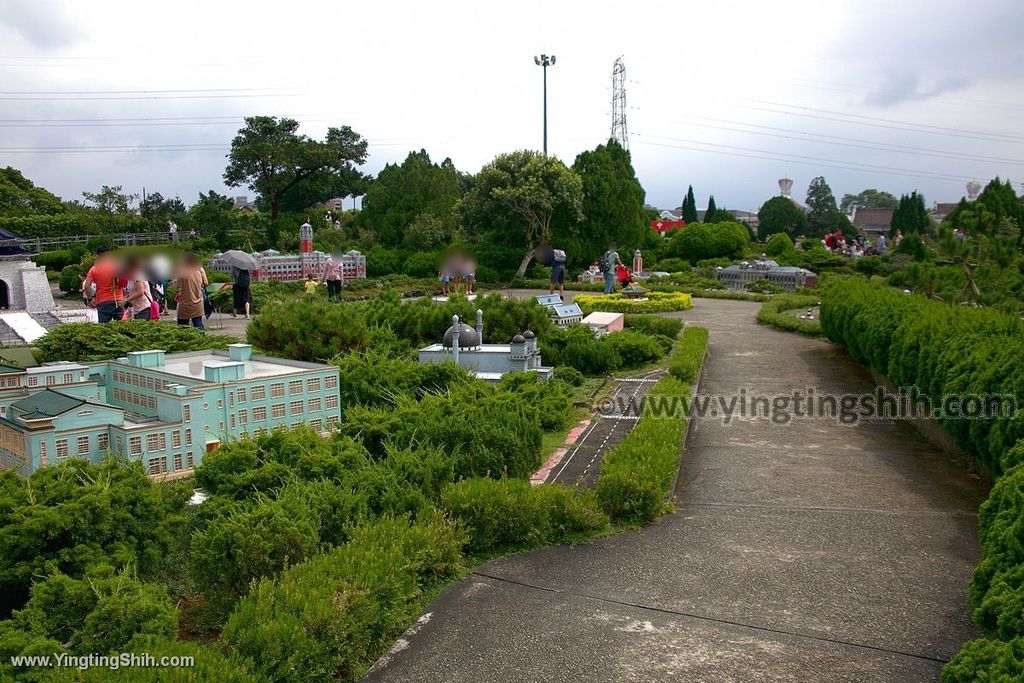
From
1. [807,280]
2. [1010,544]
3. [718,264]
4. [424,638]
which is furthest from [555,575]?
[718,264]

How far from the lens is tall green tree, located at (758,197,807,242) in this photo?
55.7 metres

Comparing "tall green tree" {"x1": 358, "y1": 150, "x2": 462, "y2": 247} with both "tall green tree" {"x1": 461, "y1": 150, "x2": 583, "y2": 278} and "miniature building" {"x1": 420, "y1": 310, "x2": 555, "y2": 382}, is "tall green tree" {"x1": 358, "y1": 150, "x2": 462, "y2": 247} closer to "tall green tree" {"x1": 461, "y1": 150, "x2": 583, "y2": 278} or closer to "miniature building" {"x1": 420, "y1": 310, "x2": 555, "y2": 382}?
"tall green tree" {"x1": 461, "y1": 150, "x2": 583, "y2": 278}

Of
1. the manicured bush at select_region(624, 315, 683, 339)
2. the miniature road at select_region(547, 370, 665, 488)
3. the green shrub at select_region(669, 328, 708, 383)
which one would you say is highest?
the manicured bush at select_region(624, 315, 683, 339)

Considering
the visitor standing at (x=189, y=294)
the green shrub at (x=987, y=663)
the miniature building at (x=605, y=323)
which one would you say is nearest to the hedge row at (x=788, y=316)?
the miniature building at (x=605, y=323)

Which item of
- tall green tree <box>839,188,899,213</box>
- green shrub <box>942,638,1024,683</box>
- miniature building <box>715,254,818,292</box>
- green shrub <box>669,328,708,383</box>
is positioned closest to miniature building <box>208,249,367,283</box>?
miniature building <box>715,254,818,292</box>

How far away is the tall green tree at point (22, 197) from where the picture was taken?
3975cm

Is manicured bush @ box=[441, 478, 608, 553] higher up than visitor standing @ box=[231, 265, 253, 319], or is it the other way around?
visitor standing @ box=[231, 265, 253, 319]

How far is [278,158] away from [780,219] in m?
31.8

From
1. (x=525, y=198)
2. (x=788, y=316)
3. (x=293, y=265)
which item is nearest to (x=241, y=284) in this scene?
(x=293, y=265)

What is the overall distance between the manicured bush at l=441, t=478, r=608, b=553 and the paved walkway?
0.20 metres

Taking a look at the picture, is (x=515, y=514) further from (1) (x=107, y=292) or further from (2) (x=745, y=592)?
(1) (x=107, y=292)

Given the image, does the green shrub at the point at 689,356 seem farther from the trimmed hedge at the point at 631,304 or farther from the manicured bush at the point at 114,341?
the manicured bush at the point at 114,341

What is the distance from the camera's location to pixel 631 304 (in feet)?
69.9

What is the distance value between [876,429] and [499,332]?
569 centimetres
